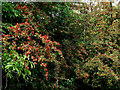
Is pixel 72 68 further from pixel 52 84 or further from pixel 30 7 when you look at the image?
pixel 30 7

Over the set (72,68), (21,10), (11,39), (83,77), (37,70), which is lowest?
(83,77)

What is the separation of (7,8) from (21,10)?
0.35 metres

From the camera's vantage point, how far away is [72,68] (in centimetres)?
409

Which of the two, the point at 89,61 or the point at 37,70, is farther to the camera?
the point at 89,61

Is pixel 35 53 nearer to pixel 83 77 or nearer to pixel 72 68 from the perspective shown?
pixel 72 68

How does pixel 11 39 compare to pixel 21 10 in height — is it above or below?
below

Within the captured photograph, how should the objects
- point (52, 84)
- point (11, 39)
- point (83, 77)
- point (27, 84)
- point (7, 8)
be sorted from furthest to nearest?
point (83, 77) < point (52, 84) < point (27, 84) < point (11, 39) < point (7, 8)

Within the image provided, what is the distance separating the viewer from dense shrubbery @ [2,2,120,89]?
3.04 m

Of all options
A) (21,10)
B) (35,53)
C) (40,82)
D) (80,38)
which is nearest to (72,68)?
(80,38)

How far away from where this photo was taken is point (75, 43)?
13.7 ft

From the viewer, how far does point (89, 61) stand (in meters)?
4.10

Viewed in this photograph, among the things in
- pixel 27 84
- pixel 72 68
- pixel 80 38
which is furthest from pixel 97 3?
pixel 27 84

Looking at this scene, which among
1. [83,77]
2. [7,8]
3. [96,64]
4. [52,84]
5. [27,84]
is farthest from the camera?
[83,77]

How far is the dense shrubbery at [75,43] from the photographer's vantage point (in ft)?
9.97
